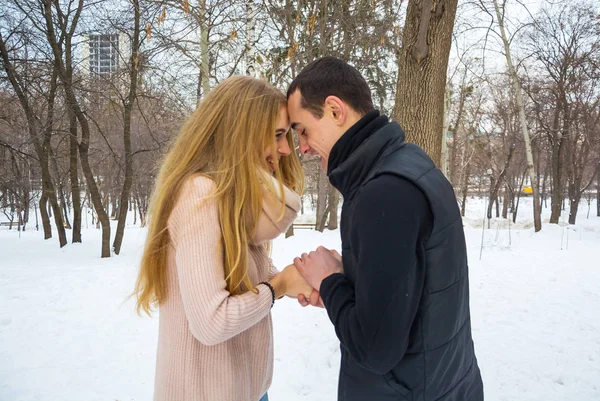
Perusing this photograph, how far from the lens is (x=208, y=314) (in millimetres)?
1284

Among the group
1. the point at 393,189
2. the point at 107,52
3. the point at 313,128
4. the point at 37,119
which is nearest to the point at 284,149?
the point at 313,128

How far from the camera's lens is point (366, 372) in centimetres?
124

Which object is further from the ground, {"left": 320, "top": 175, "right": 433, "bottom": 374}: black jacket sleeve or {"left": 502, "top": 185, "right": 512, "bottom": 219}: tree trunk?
{"left": 320, "top": 175, "right": 433, "bottom": 374}: black jacket sleeve

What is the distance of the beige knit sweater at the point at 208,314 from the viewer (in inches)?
50.9

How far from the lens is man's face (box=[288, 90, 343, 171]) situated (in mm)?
1427

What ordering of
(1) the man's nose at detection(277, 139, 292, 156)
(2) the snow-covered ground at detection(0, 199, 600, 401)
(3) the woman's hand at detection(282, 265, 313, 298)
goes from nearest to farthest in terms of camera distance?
(3) the woman's hand at detection(282, 265, 313, 298), (1) the man's nose at detection(277, 139, 292, 156), (2) the snow-covered ground at detection(0, 199, 600, 401)

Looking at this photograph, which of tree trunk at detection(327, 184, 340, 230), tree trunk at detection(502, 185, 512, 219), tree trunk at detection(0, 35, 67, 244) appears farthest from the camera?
tree trunk at detection(502, 185, 512, 219)

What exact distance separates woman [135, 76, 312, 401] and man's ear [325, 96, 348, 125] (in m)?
0.23

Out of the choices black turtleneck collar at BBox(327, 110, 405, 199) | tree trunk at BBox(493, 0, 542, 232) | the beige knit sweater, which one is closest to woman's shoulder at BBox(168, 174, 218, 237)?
the beige knit sweater

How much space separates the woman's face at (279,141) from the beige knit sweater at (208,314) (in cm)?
17

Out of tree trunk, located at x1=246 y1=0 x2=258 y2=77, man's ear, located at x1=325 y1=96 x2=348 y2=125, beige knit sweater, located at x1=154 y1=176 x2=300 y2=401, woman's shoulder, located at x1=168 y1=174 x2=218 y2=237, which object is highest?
tree trunk, located at x1=246 y1=0 x2=258 y2=77

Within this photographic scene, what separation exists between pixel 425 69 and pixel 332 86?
2.91m

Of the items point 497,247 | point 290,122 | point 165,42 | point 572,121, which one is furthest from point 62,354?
point 572,121

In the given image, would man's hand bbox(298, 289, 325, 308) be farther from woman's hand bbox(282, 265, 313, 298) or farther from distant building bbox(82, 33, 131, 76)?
distant building bbox(82, 33, 131, 76)
